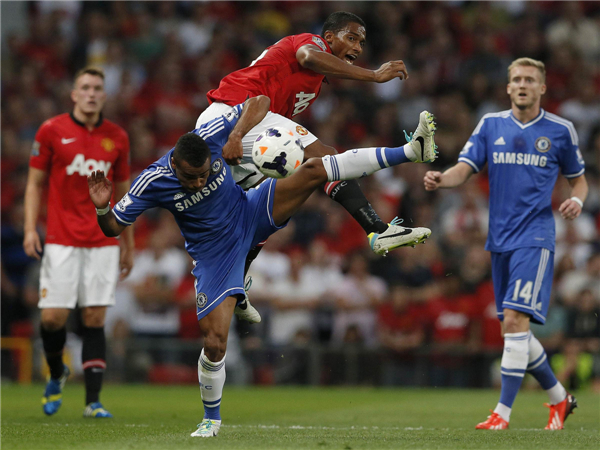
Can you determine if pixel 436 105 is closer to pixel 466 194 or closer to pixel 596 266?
pixel 466 194

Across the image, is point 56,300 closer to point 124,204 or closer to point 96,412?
point 96,412

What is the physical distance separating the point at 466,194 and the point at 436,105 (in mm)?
2469

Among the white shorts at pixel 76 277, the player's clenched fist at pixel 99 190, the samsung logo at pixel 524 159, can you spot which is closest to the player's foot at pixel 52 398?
the white shorts at pixel 76 277

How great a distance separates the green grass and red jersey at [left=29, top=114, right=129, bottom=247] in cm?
167

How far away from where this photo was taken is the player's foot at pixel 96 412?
809cm

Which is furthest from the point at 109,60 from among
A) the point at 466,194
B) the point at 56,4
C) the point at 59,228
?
the point at 59,228

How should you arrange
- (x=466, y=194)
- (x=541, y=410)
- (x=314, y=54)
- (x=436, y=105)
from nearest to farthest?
(x=314, y=54) → (x=541, y=410) → (x=466, y=194) → (x=436, y=105)

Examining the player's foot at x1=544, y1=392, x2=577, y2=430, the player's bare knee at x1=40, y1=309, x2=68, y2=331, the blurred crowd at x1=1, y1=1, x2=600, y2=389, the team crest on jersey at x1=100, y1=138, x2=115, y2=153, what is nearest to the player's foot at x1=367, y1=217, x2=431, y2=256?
the player's foot at x1=544, y1=392, x2=577, y2=430

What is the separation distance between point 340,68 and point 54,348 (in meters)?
3.82

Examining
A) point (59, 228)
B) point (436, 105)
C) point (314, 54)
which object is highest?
point (436, 105)

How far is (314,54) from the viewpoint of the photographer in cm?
689

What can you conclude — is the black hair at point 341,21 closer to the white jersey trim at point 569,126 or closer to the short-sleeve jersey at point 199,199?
the short-sleeve jersey at point 199,199

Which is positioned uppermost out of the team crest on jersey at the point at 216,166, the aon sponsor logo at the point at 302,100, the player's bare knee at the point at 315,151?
the aon sponsor logo at the point at 302,100

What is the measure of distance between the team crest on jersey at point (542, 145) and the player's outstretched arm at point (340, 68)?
142cm
